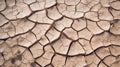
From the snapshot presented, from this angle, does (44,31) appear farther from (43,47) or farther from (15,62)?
(15,62)

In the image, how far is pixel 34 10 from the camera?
271cm

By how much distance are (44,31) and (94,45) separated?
0.54 meters

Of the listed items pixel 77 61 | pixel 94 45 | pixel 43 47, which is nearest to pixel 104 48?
pixel 94 45

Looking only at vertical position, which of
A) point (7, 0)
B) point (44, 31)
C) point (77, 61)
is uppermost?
point (7, 0)

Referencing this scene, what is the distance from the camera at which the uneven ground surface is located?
8.07ft

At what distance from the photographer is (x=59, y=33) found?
2.59 metres

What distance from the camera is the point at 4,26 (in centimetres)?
263

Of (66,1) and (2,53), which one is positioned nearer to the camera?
(2,53)

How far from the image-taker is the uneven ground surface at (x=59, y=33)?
2461 millimetres

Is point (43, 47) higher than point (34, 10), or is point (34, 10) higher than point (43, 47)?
→ point (34, 10)

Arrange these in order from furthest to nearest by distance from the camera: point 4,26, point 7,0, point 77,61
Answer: point 7,0
point 4,26
point 77,61

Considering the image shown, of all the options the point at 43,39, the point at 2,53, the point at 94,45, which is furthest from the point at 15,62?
the point at 94,45

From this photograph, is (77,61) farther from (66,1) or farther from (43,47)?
(66,1)

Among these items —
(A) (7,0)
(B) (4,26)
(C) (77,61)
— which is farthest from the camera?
(A) (7,0)
